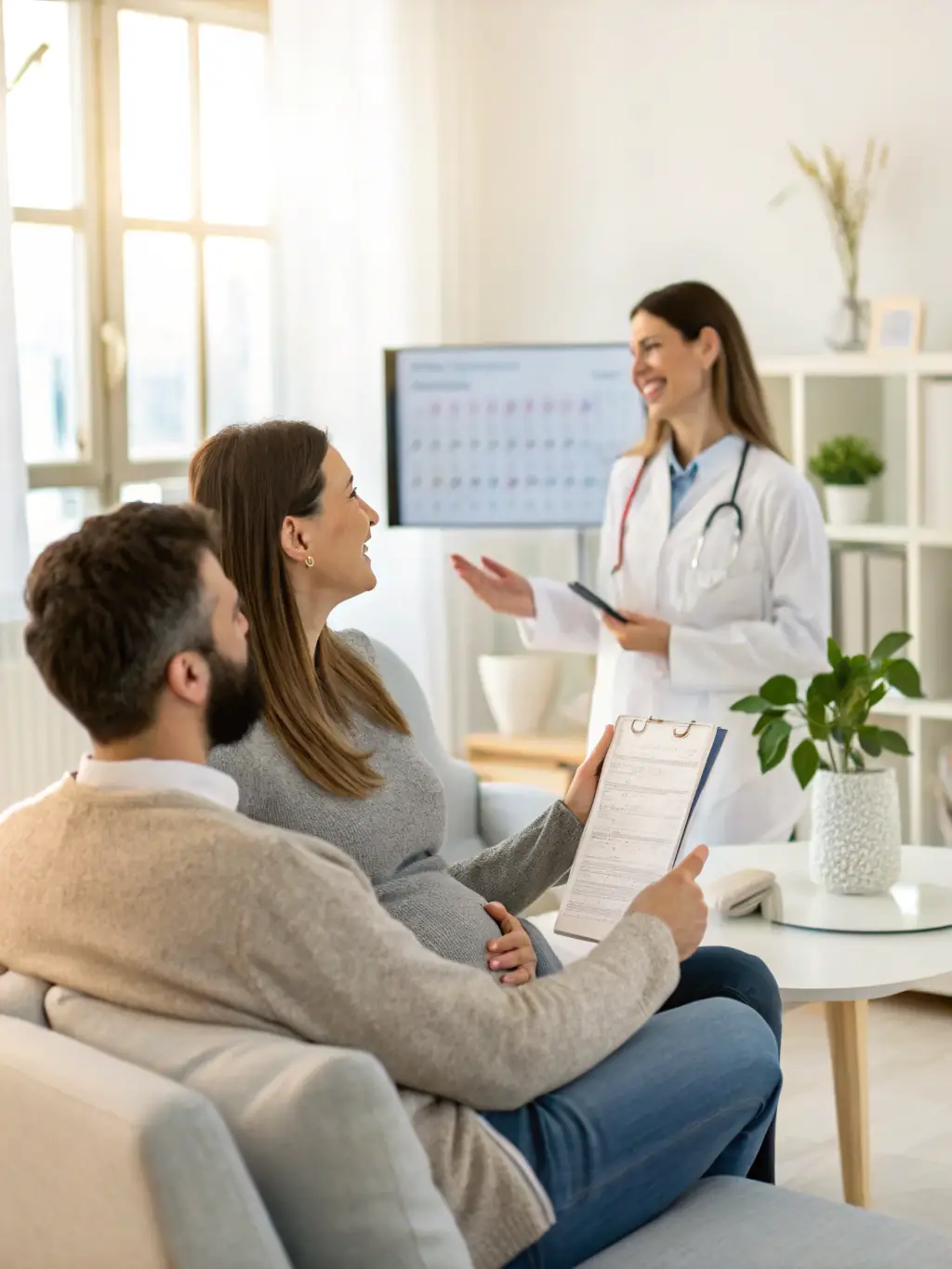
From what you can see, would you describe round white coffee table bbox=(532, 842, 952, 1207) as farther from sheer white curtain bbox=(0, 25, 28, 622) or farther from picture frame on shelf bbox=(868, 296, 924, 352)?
sheer white curtain bbox=(0, 25, 28, 622)

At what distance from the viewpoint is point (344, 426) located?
436 centimetres

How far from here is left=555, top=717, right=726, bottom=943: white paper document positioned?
1.88 m

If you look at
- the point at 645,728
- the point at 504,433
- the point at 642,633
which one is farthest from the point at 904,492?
the point at 645,728

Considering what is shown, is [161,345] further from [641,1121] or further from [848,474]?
[641,1121]

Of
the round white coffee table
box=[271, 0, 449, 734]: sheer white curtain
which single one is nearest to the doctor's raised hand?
the round white coffee table

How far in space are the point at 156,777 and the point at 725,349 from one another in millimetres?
1929

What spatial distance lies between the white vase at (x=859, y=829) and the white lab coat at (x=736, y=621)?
574 mm

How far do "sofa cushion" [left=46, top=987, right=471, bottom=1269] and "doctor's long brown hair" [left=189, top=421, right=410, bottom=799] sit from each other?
0.54m

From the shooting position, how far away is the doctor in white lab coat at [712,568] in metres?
3.00

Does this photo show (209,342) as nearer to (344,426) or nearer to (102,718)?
(344,426)

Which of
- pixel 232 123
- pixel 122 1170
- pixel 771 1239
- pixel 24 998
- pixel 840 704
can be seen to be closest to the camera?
pixel 122 1170

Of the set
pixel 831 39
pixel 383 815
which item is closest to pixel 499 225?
pixel 831 39

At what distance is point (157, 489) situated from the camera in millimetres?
4266

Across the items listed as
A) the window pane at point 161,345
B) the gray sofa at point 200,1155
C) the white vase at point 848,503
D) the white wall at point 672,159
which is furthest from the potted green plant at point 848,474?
the gray sofa at point 200,1155
